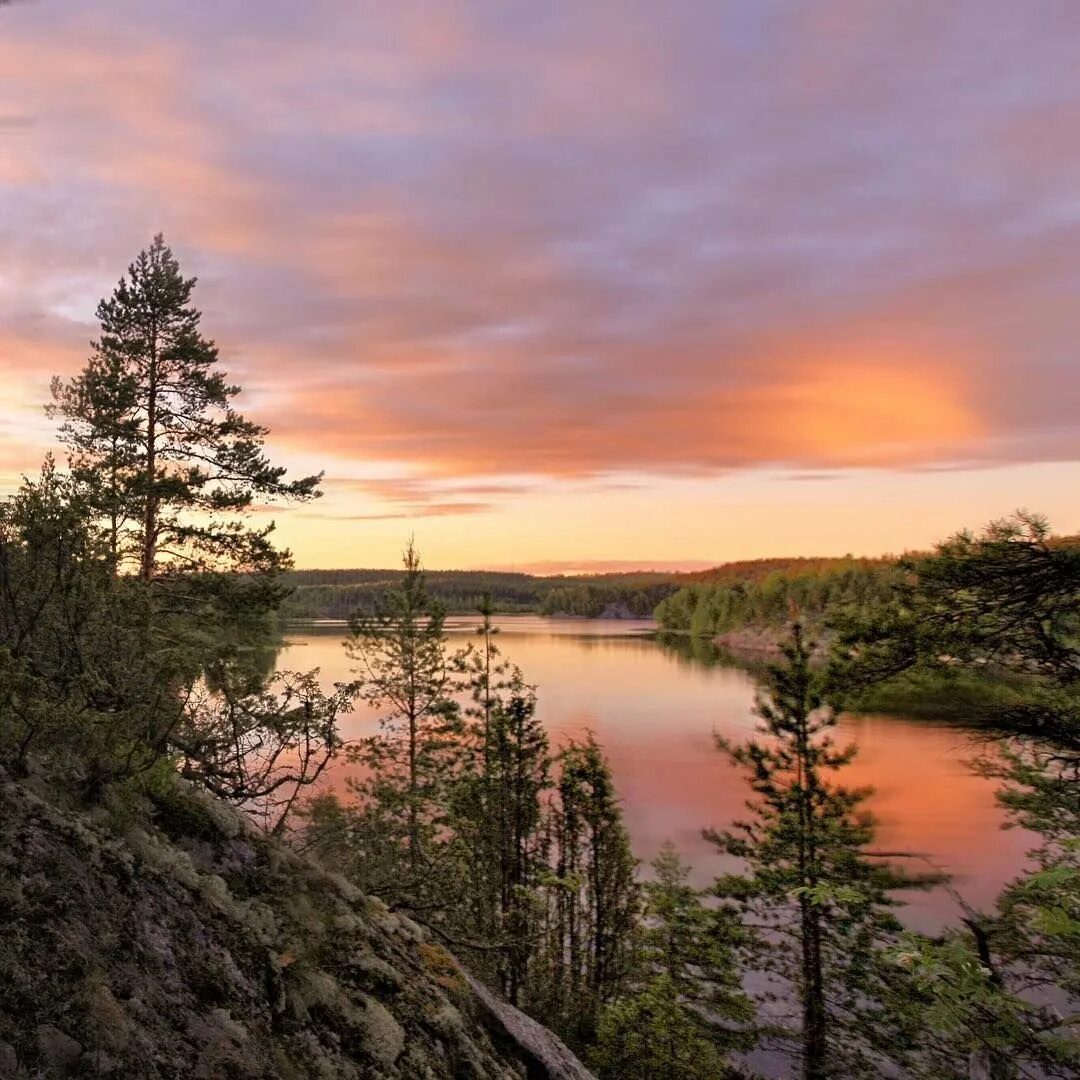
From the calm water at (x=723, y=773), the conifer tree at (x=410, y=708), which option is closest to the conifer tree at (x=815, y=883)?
the calm water at (x=723, y=773)

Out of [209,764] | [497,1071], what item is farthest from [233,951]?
[209,764]

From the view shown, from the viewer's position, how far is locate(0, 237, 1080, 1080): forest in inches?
145

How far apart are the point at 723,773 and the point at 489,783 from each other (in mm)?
21531

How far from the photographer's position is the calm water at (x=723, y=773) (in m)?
25.6

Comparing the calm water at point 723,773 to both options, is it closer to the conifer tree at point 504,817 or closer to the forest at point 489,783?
the forest at point 489,783

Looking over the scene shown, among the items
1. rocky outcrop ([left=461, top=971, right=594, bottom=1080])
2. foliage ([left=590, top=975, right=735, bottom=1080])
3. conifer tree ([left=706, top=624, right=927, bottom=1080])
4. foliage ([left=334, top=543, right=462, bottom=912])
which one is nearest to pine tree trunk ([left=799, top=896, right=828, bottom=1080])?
conifer tree ([left=706, top=624, right=927, bottom=1080])

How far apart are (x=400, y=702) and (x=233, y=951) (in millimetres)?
19447

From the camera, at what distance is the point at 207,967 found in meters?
2.90

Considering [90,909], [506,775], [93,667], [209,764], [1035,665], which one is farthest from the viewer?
[506,775]

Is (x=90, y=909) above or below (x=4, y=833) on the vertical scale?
below

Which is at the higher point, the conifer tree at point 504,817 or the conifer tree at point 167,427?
the conifer tree at point 167,427

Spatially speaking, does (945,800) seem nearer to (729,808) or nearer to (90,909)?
(729,808)

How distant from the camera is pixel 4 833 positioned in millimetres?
2742

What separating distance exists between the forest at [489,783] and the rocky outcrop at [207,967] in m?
0.02
